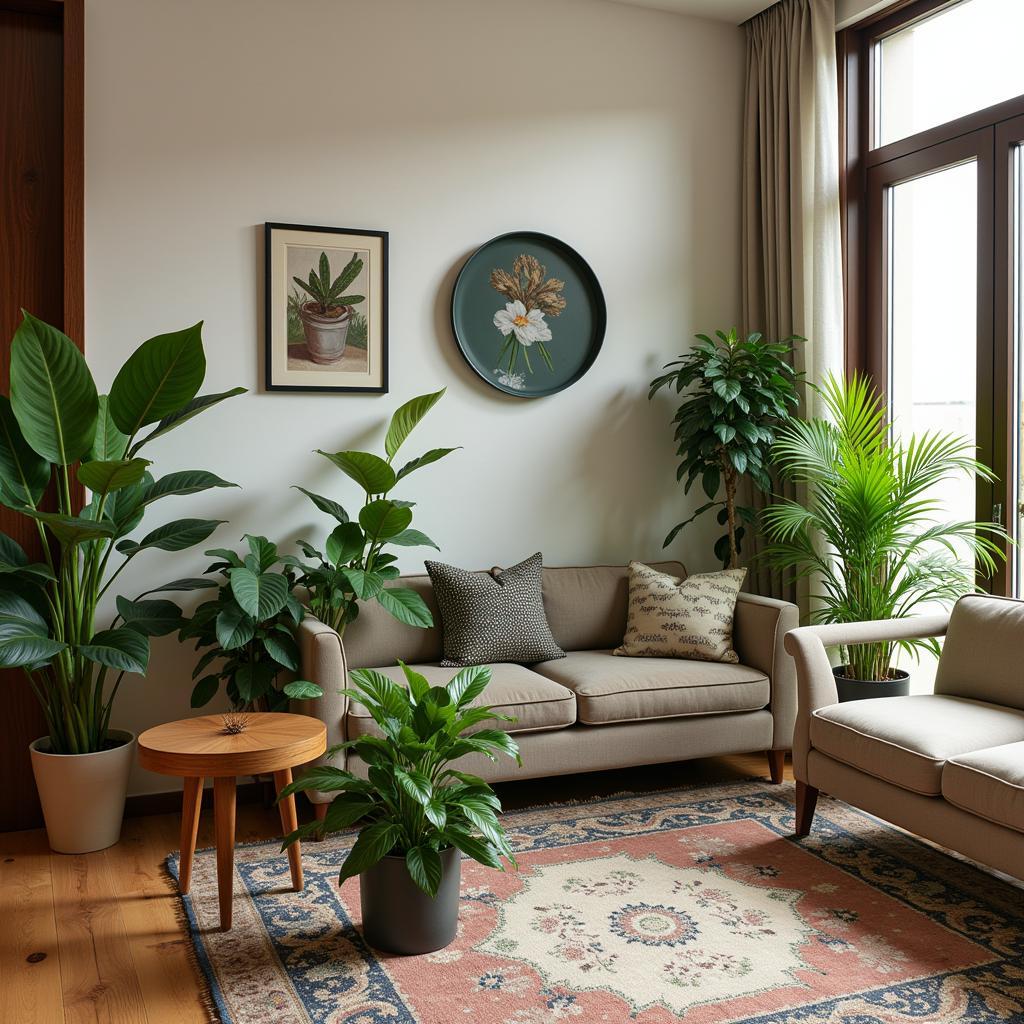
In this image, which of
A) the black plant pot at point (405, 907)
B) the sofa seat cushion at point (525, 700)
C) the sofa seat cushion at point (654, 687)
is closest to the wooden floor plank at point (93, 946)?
the black plant pot at point (405, 907)

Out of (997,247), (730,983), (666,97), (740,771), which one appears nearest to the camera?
(730,983)

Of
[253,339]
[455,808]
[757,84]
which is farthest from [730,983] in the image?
[757,84]

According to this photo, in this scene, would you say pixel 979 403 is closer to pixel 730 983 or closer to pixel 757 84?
pixel 757 84

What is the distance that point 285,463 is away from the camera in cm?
373

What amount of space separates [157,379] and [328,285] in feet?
3.48

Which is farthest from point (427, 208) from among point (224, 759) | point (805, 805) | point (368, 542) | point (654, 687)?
point (805, 805)

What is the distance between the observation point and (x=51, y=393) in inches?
110

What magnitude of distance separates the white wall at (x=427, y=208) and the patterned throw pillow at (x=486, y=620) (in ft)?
1.19

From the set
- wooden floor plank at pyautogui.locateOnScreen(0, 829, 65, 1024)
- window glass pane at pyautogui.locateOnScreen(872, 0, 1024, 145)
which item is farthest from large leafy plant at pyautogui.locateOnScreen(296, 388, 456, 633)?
window glass pane at pyautogui.locateOnScreen(872, 0, 1024, 145)

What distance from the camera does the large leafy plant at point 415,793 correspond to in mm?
2271

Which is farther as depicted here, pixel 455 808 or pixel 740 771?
pixel 740 771

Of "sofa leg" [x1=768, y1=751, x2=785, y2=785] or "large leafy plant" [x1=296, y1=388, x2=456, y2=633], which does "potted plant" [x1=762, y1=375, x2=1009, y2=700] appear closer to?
"sofa leg" [x1=768, y1=751, x2=785, y2=785]

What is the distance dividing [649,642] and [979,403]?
1475mm

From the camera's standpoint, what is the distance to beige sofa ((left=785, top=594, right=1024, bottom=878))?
249cm
